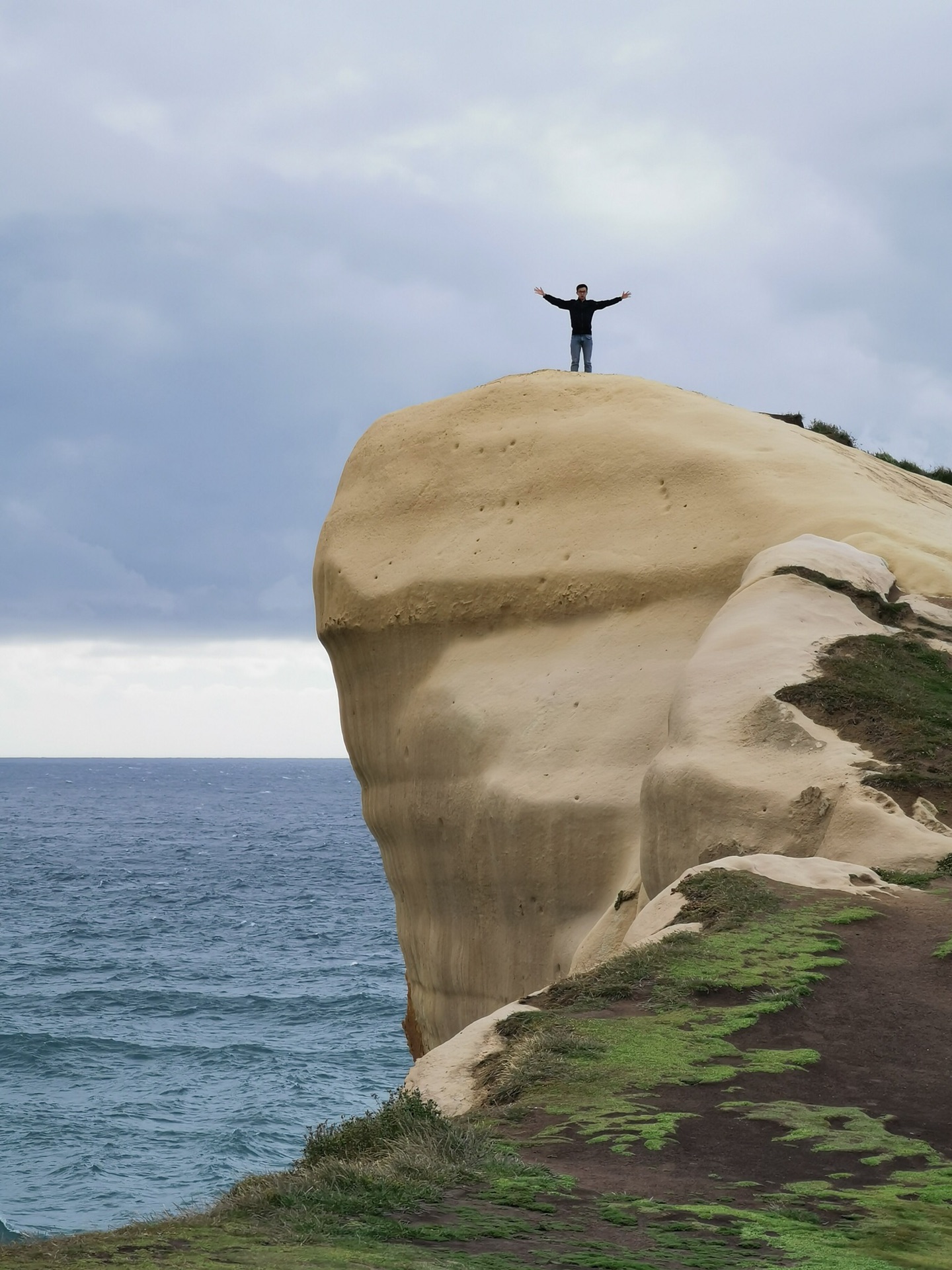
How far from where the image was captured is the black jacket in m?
20.4

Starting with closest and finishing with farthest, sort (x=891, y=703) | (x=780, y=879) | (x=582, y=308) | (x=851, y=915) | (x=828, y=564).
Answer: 1. (x=851, y=915)
2. (x=780, y=879)
3. (x=891, y=703)
4. (x=828, y=564)
5. (x=582, y=308)

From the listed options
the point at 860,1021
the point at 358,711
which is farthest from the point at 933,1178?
Result: the point at 358,711

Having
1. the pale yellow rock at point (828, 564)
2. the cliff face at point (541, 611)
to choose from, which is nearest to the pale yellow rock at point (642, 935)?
the cliff face at point (541, 611)

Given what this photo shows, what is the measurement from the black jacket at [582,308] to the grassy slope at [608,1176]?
1416 cm

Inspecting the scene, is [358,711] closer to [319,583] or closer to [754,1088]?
[319,583]

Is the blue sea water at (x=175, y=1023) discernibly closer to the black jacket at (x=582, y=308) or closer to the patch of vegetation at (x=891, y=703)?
the patch of vegetation at (x=891, y=703)

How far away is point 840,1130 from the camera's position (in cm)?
597

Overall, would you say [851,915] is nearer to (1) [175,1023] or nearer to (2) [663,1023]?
(2) [663,1023]

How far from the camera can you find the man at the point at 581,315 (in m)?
20.4

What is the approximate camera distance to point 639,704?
14859mm

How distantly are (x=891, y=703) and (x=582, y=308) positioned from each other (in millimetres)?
10142

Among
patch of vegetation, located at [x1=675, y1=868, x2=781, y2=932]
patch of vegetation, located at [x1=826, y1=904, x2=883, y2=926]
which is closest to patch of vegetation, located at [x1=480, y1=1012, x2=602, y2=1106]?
patch of vegetation, located at [x1=675, y1=868, x2=781, y2=932]

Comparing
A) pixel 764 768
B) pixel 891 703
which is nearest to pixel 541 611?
pixel 891 703

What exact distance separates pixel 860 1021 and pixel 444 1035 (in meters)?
10.6
